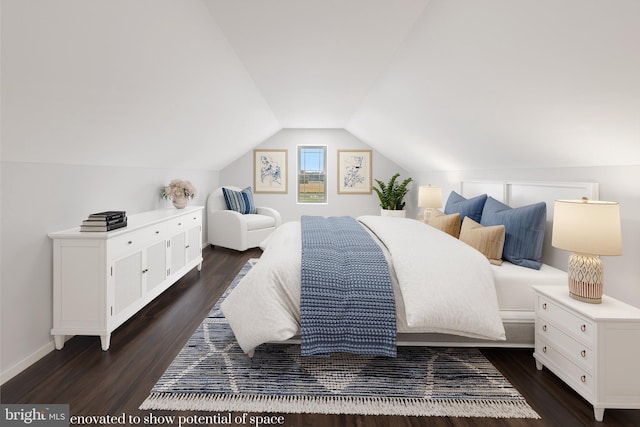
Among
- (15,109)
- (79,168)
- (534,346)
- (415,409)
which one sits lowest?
(415,409)

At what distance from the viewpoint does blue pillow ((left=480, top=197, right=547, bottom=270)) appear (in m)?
2.34

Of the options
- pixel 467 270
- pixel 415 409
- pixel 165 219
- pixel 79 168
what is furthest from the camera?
pixel 165 219

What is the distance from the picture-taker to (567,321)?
172 cm

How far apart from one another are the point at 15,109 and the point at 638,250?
11.4ft

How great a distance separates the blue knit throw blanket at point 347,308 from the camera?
1.91 metres

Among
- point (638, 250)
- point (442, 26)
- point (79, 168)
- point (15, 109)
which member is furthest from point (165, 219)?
point (638, 250)

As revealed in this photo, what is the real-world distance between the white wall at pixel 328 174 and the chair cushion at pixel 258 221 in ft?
3.91

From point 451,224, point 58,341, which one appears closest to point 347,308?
point 451,224

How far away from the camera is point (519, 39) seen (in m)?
1.76

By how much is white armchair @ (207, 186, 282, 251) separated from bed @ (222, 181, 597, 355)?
265 cm

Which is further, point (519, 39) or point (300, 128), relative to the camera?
point (300, 128)

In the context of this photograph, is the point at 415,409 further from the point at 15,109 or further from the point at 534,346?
the point at 15,109

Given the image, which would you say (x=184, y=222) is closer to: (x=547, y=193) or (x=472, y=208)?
(x=472, y=208)

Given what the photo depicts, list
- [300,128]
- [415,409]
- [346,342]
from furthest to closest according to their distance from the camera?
[300,128]
[346,342]
[415,409]
